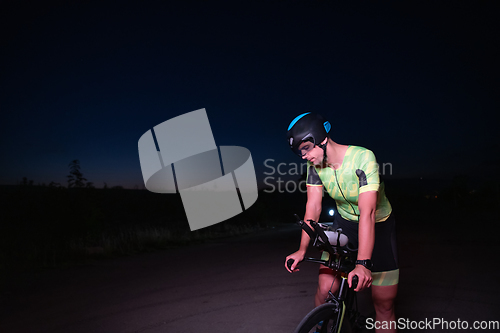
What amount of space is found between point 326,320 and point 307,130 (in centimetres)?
131

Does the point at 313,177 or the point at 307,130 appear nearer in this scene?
the point at 307,130

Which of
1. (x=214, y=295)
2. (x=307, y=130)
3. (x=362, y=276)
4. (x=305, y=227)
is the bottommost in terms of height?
(x=214, y=295)

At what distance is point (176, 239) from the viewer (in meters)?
13.2

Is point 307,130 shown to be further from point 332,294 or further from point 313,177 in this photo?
point 332,294

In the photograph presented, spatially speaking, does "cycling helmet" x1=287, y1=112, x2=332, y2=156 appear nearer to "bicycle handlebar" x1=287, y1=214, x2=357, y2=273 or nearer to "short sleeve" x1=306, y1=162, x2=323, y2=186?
"short sleeve" x1=306, y1=162, x2=323, y2=186

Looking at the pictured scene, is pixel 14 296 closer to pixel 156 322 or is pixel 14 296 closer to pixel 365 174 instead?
pixel 156 322

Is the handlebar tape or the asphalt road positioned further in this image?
the asphalt road

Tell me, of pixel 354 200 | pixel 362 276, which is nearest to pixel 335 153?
pixel 354 200

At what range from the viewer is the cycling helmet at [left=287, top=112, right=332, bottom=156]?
2.36 meters

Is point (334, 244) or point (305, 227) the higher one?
point (305, 227)

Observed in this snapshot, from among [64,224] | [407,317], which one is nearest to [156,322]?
[407,317]

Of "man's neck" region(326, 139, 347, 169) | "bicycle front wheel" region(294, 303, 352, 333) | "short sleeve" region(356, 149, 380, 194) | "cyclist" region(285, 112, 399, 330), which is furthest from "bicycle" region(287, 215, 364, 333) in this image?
"man's neck" region(326, 139, 347, 169)

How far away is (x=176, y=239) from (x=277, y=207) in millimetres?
31763

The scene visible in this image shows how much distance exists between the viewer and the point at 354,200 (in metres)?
2.59
